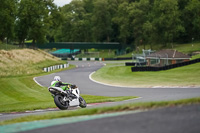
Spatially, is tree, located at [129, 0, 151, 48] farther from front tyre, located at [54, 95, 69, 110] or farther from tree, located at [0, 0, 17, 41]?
front tyre, located at [54, 95, 69, 110]

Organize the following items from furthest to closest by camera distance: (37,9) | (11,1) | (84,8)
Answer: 1. (84,8)
2. (37,9)
3. (11,1)

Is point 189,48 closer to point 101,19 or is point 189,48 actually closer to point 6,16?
point 101,19

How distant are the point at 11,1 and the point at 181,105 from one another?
66243mm

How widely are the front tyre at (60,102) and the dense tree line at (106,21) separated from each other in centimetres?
5394

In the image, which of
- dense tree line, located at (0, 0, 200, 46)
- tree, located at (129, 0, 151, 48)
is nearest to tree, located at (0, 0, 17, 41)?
dense tree line, located at (0, 0, 200, 46)

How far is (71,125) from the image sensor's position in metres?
7.86

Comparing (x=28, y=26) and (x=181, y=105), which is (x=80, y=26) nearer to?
(x=28, y=26)

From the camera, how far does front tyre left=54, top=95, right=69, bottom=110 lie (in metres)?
15.7

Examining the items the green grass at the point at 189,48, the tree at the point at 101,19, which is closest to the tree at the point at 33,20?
the green grass at the point at 189,48

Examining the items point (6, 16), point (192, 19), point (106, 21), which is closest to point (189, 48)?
point (192, 19)

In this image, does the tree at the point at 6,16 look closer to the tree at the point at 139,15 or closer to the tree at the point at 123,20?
the tree at the point at 139,15

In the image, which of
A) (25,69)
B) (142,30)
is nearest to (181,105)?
(25,69)

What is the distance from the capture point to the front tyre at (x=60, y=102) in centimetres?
1566

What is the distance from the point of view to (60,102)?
15.8 m
